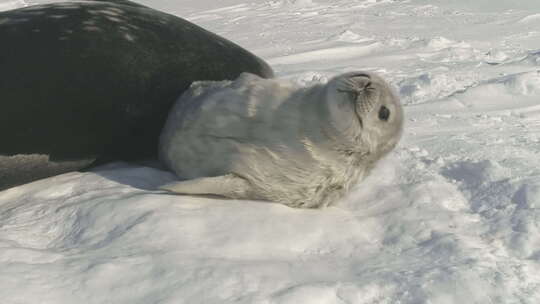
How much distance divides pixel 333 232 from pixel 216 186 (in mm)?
481

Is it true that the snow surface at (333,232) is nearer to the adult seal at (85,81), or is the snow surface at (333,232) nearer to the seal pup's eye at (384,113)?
the adult seal at (85,81)

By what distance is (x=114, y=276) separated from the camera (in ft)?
5.52

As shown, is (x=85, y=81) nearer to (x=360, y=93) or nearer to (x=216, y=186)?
(x=216, y=186)

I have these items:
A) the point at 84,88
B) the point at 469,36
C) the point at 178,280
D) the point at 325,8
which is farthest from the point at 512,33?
the point at 178,280

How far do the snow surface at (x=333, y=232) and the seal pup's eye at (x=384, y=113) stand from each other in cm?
32

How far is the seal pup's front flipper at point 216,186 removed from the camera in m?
2.37

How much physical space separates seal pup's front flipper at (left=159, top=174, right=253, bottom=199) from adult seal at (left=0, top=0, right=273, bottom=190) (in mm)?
591

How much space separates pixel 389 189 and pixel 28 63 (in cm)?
161

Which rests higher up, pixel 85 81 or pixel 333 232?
pixel 85 81

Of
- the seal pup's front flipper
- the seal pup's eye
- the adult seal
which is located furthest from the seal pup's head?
the adult seal

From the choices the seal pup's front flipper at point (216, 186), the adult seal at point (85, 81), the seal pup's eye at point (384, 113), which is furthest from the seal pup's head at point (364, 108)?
the adult seal at point (85, 81)

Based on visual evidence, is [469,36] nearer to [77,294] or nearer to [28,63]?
[28,63]

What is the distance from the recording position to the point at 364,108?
240 cm

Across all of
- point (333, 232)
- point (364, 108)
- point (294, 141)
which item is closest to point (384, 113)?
point (364, 108)
